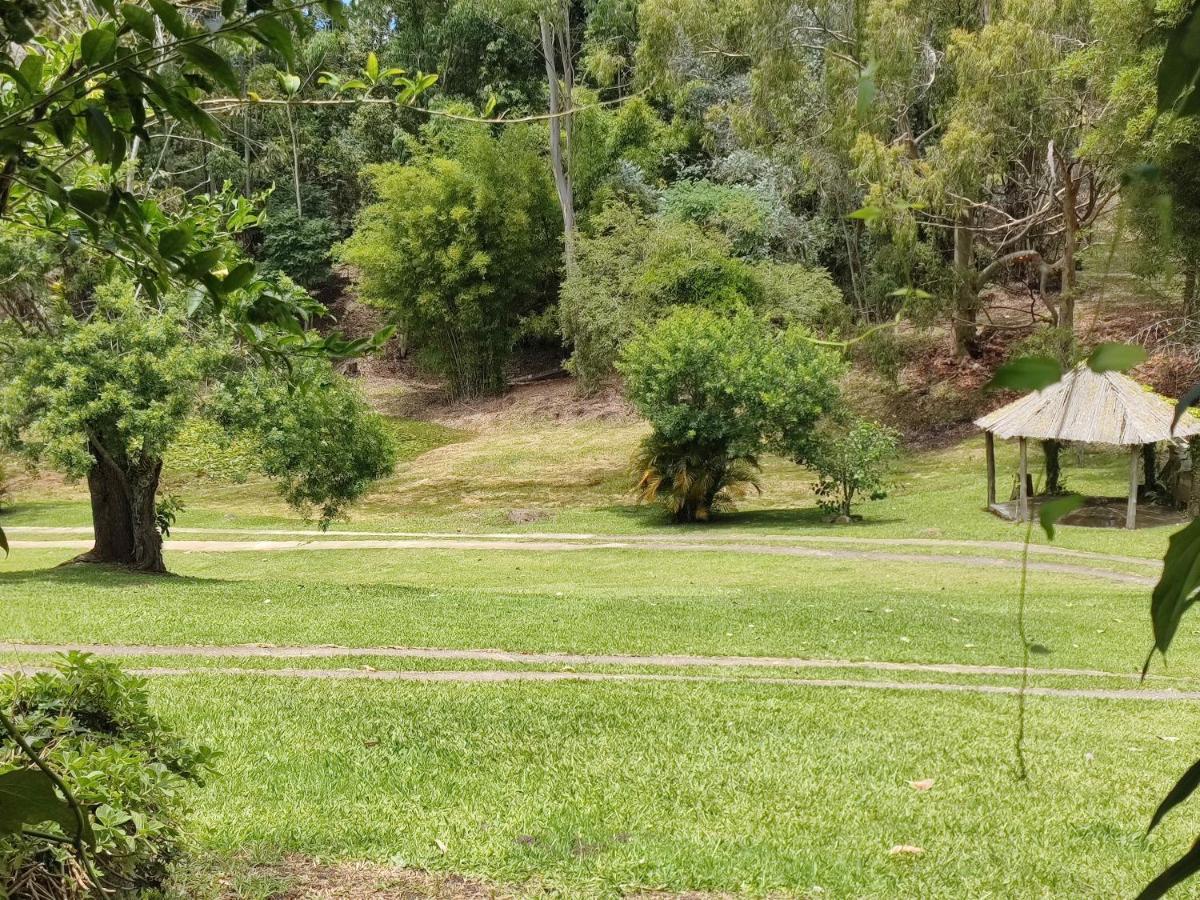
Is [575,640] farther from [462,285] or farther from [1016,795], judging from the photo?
[462,285]

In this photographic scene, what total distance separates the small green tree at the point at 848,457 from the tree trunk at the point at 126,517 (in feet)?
47.7

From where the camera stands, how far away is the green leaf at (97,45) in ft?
4.65

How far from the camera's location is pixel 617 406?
42.1m

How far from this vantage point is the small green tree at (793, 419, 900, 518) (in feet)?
82.3

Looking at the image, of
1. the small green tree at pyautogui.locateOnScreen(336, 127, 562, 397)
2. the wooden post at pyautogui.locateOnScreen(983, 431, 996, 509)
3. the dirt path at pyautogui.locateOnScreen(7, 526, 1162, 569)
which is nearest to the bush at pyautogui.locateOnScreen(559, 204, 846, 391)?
the small green tree at pyautogui.locateOnScreen(336, 127, 562, 397)

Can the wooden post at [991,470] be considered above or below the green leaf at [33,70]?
below

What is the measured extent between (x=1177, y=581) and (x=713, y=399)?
2511 centimetres

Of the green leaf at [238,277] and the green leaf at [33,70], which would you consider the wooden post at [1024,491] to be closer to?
the green leaf at [238,277]

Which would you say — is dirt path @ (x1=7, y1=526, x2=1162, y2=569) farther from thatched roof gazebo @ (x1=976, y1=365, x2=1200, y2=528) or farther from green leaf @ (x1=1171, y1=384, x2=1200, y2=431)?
green leaf @ (x1=1171, y1=384, x2=1200, y2=431)

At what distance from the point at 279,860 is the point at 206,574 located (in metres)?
17.8

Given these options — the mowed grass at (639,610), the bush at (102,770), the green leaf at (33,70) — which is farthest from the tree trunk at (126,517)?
the green leaf at (33,70)

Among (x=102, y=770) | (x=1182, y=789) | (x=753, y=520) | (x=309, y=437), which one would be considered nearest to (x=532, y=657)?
(x=102, y=770)

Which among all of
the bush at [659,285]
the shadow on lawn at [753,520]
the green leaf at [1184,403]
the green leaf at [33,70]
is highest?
the bush at [659,285]

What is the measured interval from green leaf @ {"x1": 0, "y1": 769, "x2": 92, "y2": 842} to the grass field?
110 centimetres
